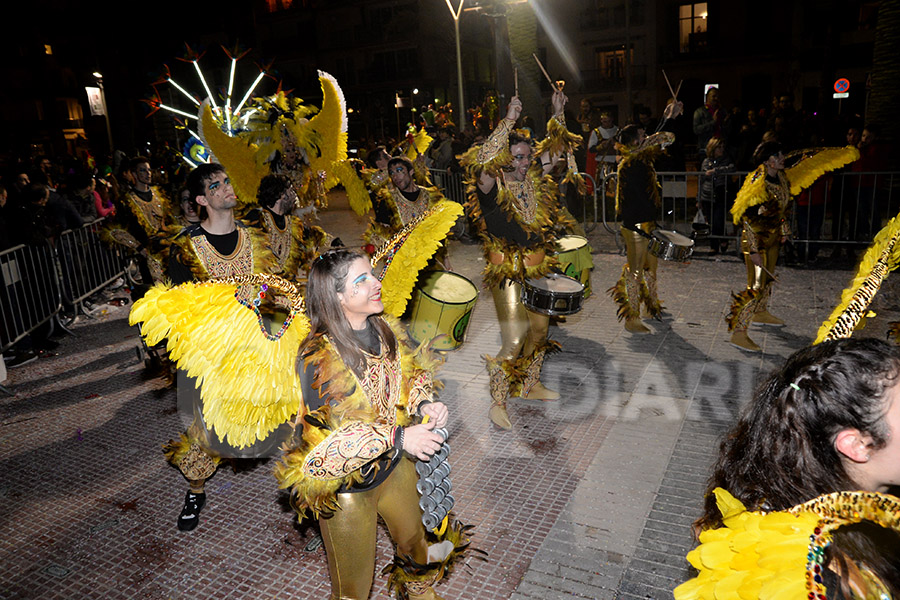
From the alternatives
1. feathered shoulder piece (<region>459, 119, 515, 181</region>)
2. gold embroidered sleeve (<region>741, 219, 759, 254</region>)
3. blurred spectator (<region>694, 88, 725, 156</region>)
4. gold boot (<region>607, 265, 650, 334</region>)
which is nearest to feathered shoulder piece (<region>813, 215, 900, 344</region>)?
feathered shoulder piece (<region>459, 119, 515, 181</region>)

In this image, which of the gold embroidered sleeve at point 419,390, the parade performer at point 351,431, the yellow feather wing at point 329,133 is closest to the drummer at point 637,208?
the yellow feather wing at point 329,133

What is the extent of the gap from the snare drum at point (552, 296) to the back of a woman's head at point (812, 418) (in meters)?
3.20

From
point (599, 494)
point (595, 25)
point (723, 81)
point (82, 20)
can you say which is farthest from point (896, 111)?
point (595, 25)

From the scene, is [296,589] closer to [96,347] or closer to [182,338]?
[182,338]

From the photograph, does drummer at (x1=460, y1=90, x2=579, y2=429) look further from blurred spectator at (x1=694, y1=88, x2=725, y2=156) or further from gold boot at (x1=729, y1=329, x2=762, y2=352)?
blurred spectator at (x1=694, y1=88, x2=725, y2=156)

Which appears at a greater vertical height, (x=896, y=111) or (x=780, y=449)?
(x=896, y=111)

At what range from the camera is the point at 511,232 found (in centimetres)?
530

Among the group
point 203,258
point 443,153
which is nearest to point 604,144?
point 443,153

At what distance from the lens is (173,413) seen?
6031mm

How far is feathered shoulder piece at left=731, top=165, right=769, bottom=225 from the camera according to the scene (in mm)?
6285

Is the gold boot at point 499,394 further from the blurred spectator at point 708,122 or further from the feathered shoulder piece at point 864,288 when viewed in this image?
the blurred spectator at point 708,122

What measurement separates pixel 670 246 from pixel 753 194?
93 centimetres

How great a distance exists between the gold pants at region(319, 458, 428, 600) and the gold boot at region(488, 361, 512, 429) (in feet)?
7.99

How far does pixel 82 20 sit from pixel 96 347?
67.3 ft
